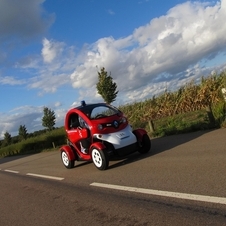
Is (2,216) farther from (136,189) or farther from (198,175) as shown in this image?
(198,175)

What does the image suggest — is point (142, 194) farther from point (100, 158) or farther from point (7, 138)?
point (7, 138)

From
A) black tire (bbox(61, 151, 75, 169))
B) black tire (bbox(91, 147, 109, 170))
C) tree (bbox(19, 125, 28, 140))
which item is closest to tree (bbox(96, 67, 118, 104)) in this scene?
black tire (bbox(61, 151, 75, 169))

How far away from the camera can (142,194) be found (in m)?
5.24

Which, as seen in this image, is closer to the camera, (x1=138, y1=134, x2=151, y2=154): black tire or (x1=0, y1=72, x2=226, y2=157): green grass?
(x1=138, y1=134, x2=151, y2=154): black tire

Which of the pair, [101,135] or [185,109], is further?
[185,109]

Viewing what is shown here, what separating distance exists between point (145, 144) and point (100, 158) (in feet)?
4.98

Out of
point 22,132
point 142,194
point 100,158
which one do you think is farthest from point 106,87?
point 22,132

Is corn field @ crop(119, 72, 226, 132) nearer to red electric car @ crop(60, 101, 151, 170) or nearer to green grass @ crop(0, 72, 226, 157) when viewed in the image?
green grass @ crop(0, 72, 226, 157)

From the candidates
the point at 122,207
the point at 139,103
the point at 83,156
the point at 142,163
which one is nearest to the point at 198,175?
the point at 122,207

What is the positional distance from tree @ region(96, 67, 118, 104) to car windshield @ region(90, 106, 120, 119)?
1738 cm

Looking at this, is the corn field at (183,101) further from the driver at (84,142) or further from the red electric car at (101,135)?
the driver at (84,142)

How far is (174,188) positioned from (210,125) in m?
6.46

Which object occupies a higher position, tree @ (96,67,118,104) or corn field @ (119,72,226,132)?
tree @ (96,67,118,104)

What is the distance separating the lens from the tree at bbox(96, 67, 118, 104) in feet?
86.9
